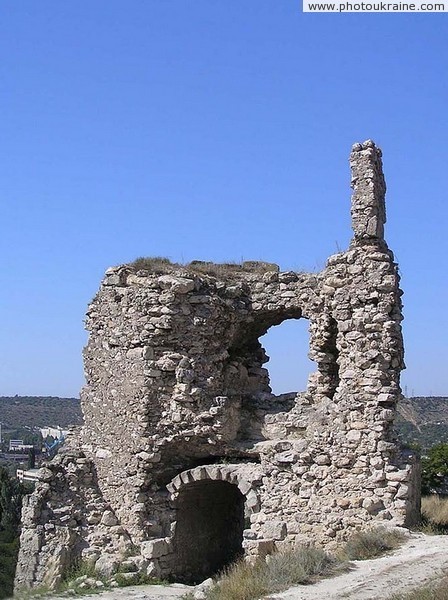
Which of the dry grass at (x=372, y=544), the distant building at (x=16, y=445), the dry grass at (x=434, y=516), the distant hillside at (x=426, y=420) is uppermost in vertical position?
the distant hillside at (x=426, y=420)

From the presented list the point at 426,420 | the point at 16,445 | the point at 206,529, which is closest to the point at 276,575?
the point at 206,529

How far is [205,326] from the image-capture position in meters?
13.6

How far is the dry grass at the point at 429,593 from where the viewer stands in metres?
7.19

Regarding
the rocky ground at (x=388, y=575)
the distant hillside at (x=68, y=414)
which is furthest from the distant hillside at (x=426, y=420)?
the rocky ground at (x=388, y=575)

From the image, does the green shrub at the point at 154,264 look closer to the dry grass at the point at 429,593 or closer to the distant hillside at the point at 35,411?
the dry grass at the point at 429,593

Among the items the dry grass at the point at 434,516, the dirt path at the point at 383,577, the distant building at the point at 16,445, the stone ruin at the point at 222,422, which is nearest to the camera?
the dirt path at the point at 383,577

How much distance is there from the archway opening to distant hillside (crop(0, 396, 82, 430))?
84049 mm

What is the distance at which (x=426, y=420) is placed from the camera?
5700cm

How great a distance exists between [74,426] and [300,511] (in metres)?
5.25

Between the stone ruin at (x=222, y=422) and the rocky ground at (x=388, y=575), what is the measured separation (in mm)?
1298

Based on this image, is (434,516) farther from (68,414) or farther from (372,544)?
(68,414)

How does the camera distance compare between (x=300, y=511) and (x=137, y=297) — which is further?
(x=137, y=297)

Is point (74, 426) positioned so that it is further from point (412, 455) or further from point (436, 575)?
point (436, 575)

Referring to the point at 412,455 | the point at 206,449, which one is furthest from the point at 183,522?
the point at 412,455
